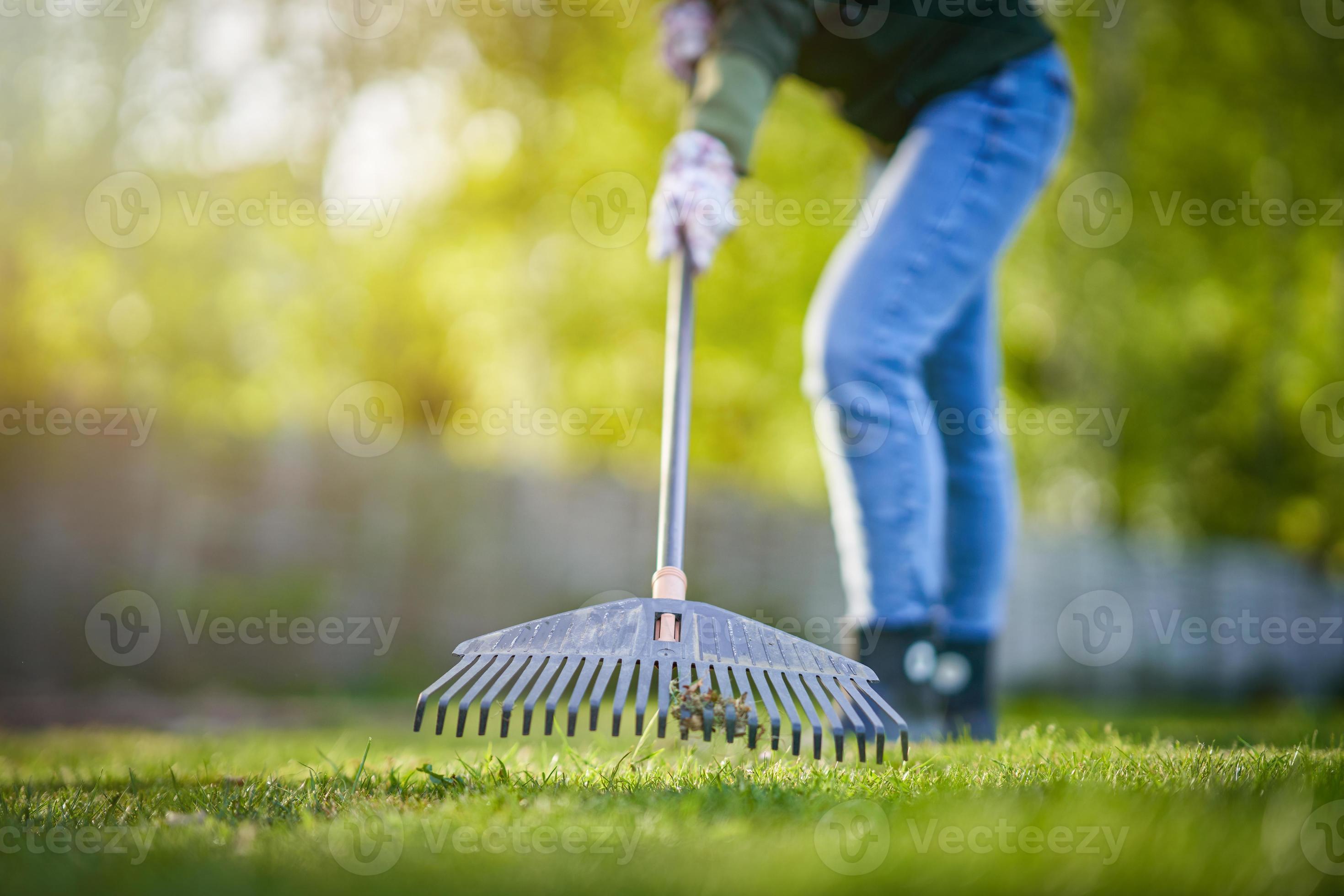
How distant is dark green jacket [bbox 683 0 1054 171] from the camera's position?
2.31 m

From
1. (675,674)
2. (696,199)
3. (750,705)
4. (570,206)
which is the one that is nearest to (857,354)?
(696,199)

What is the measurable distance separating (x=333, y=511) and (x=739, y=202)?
14.7 ft

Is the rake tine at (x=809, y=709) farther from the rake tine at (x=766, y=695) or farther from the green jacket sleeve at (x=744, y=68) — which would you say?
the green jacket sleeve at (x=744, y=68)

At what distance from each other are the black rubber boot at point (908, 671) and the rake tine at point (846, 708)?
0.56 meters

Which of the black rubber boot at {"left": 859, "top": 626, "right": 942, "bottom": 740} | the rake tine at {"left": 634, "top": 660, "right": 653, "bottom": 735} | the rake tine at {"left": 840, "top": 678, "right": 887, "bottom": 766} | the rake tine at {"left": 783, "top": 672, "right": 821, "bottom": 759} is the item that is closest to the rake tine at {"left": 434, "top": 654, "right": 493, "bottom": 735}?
the rake tine at {"left": 634, "top": 660, "right": 653, "bottom": 735}

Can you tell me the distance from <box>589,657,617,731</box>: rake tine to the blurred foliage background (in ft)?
22.4

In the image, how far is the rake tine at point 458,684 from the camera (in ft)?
4.69

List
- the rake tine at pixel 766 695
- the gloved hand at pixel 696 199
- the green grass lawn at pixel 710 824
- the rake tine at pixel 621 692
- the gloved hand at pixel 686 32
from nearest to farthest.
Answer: the green grass lawn at pixel 710 824 → the rake tine at pixel 621 692 → the rake tine at pixel 766 695 → the gloved hand at pixel 696 199 → the gloved hand at pixel 686 32

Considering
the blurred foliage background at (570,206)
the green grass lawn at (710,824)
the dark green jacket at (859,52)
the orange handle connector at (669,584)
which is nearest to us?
the green grass lawn at (710,824)

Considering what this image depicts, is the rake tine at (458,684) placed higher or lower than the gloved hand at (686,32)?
lower

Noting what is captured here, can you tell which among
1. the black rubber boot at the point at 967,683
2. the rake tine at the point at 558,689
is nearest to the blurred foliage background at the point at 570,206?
the black rubber boot at the point at 967,683

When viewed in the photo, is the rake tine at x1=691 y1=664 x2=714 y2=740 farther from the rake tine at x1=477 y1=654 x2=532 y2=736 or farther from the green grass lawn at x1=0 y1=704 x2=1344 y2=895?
the rake tine at x1=477 y1=654 x2=532 y2=736

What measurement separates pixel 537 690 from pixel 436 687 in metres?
0.18

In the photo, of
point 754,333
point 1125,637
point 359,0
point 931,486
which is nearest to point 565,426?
point 754,333
